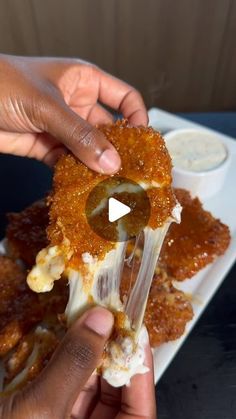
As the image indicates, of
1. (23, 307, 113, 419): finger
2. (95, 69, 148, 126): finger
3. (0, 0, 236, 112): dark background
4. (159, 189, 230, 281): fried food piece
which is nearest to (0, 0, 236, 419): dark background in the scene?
(0, 0, 236, 112): dark background

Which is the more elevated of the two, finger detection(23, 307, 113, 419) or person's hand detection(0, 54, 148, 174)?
person's hand detection(0, 54, 148, 174)

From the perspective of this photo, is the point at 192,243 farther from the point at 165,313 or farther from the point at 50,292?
the point at 50,292

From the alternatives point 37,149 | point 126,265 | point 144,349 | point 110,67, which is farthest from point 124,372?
point 110,67

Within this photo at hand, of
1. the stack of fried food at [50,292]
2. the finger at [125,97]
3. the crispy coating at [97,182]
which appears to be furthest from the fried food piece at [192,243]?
the crispy coating at [97,182]

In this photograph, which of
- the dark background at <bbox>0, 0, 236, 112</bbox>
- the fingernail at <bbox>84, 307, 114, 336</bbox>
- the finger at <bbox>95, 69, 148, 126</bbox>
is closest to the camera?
the fingernail at <bbox>84, 307, 114, 336</bbox>

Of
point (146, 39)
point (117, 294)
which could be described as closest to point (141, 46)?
point (146, 39)

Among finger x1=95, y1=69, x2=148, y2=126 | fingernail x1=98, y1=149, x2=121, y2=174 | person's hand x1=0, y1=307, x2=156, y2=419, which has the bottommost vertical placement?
person's hand x1=0, y1=307, x2=156, y2=419

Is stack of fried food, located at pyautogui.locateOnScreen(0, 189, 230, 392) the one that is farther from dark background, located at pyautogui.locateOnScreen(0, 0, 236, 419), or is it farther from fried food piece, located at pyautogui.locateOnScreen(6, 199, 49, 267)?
dark background, located at pyautogui.locateOnScreen(0, 0, 236, 419)
